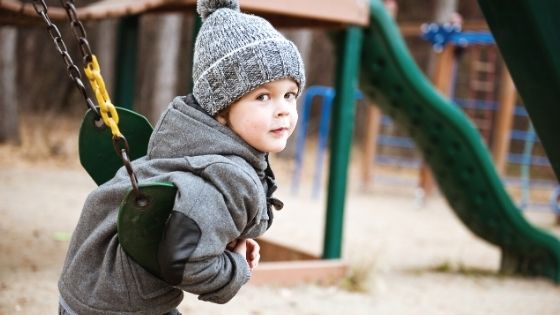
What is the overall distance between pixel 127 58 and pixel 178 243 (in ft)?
12.7

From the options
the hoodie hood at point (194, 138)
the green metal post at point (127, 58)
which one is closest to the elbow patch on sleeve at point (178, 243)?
the hoodie hood at point (194, 138)

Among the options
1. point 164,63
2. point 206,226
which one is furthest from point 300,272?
point 164,63

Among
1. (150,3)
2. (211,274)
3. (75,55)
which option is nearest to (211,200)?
(211,274)

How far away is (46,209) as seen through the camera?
664cm

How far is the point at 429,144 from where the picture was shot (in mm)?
5887

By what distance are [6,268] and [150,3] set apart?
1697mm

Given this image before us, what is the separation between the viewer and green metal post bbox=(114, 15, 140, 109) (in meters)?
5.42

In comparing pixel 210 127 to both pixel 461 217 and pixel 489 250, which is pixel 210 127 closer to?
pixel 461 217

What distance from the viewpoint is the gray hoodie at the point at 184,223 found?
1.80 metres

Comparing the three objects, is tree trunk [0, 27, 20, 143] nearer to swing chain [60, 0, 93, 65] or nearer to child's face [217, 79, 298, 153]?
swing chain [60, 0, 93, 65]

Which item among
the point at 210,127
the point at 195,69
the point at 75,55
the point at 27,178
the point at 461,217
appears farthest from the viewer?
the point at 75,55

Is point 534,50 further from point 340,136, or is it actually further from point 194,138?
point 340,136

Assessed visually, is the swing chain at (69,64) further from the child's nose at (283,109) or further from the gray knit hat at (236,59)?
the child's nose at (283,109)

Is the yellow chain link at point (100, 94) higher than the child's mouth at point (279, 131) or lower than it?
higher
